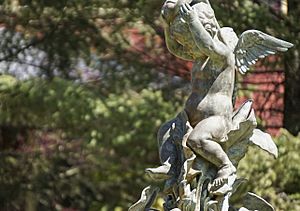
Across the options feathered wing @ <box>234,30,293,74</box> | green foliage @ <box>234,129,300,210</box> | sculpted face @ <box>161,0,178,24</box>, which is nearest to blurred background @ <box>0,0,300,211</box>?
green foliage @ <box>234,129,300,210</box>

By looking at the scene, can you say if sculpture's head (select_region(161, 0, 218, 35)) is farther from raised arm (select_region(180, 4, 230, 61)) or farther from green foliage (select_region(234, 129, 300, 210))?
green foliage (select_region(234, 129, 300, 210))

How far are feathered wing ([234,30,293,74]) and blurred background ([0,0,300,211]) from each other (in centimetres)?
484

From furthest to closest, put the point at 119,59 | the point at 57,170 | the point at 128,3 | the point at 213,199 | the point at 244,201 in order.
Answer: the point at 57,170 < the point at 119,59 < the point at 128,3 < the point at 244,201 < the point at 213,199

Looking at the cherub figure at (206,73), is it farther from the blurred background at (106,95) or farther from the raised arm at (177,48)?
the blurred background at (106,95)

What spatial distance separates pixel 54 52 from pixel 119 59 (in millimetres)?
967

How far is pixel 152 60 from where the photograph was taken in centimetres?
1189

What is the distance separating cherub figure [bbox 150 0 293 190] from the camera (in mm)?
4453

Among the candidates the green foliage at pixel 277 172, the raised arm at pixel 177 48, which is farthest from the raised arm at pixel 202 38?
the green foliage at pixel 277 172

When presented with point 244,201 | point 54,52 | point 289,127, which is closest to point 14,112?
point 54,52

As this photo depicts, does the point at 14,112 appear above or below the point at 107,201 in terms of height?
above

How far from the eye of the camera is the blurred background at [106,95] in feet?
34.9

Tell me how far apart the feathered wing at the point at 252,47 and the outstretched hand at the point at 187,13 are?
0.31 metres

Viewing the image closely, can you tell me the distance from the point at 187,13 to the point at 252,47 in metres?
0.46

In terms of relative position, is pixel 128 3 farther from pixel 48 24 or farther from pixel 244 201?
pixel 244 201
